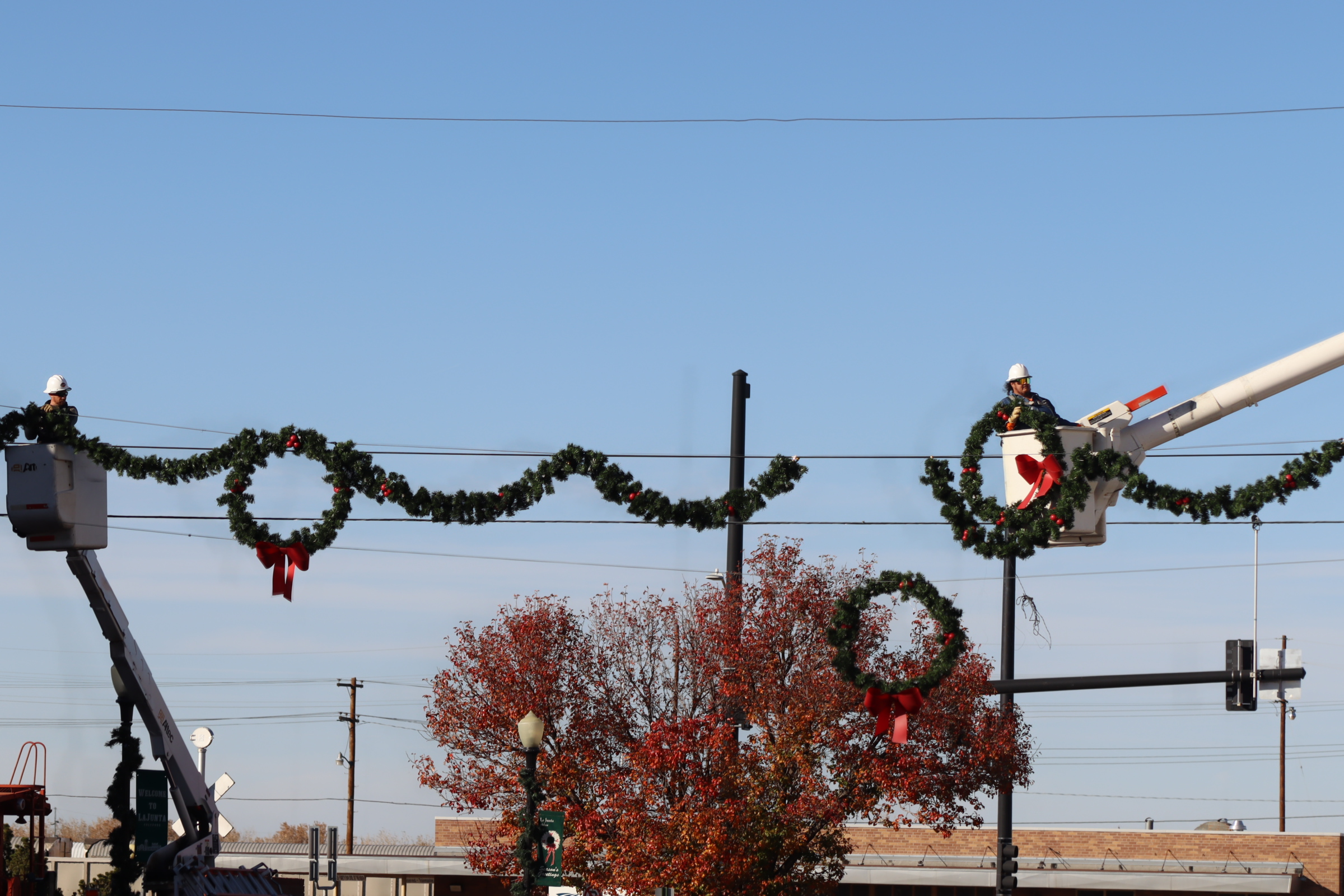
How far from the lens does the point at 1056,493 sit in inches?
607

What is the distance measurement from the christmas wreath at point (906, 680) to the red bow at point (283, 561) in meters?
5.76

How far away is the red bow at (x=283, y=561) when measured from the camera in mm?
18000

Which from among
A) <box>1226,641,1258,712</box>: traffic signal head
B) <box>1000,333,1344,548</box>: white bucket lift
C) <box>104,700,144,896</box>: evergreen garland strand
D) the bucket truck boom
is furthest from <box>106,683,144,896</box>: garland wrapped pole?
<box>1226,641,1258,712</box>: traffic signal head

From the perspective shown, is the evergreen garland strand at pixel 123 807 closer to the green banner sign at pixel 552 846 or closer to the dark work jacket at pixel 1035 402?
the green banner sign at pixel 552 846

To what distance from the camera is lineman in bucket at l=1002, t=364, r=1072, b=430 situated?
15.9 meters

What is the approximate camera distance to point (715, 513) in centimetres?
1770

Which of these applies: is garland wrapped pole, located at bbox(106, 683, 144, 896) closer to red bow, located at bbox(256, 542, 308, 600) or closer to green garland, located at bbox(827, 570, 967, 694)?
red bow, located at bbox(256, 542, 308, 600)

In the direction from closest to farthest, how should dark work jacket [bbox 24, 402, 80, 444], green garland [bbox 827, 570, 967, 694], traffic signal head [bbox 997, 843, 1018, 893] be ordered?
green garland [bbox 827, 570, 967, 694]
dark work jacket [bbox 24, 402, 80, 444]
traffic signal head [bbox 997, 843, 1018, 893]

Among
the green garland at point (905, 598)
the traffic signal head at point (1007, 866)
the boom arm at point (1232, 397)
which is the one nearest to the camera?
the boom arm at point (1232, 397)

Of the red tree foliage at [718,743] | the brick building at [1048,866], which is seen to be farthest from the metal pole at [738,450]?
the brick building at [1048,866]

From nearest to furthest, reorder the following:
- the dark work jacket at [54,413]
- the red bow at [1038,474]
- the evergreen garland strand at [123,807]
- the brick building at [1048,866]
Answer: the red bow at [1038,474], the dark work jacket at [54,413], the evergreen garland strand at [123,807], the brick building at [1048,866]

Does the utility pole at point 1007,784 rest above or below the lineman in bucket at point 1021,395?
below

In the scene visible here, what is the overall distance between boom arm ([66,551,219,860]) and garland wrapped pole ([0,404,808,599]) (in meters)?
5.56

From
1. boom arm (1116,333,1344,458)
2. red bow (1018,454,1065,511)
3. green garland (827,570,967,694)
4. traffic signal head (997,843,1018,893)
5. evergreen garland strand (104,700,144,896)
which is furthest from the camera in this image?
traffic signal head (997,843,1018,893)
